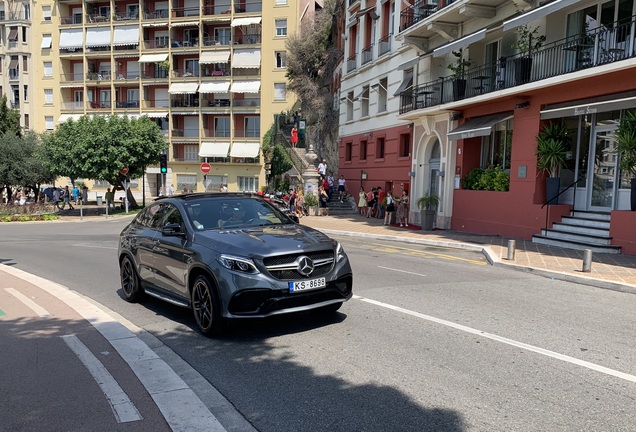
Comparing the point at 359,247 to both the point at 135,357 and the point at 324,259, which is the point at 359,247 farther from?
the point at 135,357

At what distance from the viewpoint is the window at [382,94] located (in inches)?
1092

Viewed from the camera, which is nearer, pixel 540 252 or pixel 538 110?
pixel 540 252

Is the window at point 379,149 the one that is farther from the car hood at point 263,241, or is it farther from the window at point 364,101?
the car hood at point 263,241

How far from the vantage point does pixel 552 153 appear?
1595 cm

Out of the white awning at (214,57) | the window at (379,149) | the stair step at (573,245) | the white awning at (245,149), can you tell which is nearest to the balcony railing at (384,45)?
the window at (379,149)

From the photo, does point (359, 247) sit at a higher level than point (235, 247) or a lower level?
lower

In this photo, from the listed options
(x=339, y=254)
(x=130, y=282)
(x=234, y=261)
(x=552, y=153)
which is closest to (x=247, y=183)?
(x=552, y=153)

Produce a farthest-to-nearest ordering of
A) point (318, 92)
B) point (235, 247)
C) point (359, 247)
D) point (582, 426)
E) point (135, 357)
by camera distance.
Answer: point (318, 92) < point (359, 247) < point (235, 247) < point (135, 357) < point (582, 426)

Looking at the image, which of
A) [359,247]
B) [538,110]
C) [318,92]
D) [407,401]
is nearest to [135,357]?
[407,401]

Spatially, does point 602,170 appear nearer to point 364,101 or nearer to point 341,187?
point 364,101

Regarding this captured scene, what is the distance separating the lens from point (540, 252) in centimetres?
1388

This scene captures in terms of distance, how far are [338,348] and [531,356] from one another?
6.64 ft

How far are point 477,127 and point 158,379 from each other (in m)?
16.6

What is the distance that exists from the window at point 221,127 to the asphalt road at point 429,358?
47.2 m
